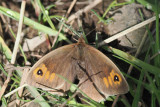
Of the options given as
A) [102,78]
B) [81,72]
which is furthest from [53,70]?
[102,78]

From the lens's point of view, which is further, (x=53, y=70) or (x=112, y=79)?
(x=53, y=70)

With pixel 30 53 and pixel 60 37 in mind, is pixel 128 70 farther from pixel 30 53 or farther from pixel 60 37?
pixel 30 53

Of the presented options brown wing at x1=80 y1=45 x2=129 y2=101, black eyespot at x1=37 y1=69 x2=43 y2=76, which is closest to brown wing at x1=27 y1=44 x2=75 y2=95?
black eyespot at x1=37 y1=69 x2=43 y2=76

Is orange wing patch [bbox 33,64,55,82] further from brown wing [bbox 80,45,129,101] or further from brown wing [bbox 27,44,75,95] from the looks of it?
brown wing [bbox 80,45,129,101]

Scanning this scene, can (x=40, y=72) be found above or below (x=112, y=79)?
above

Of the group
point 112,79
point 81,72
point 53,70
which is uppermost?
point 53,70

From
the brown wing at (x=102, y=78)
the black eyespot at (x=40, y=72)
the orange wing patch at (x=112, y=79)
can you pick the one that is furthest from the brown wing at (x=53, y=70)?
the orange wing patch at (x=112, y=79)

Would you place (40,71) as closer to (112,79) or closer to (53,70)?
(53,70)
